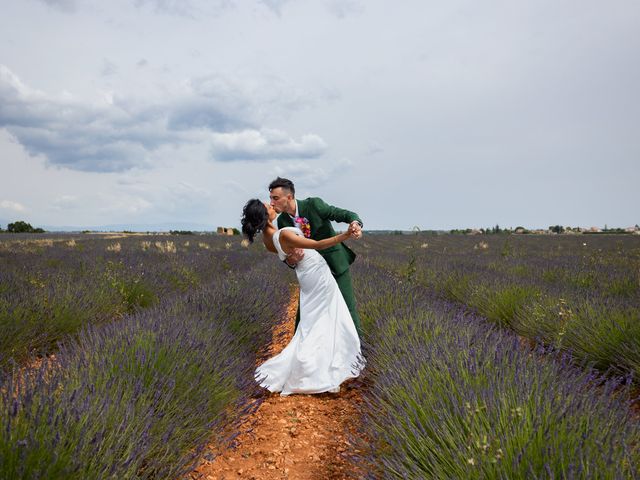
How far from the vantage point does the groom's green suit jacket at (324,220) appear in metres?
3.23

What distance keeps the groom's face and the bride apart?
0.23ft

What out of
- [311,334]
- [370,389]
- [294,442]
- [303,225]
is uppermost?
[303,225]

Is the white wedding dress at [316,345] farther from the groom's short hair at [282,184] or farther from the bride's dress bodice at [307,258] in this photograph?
the groom's short hair at [282,184]

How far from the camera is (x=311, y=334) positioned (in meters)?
3.24

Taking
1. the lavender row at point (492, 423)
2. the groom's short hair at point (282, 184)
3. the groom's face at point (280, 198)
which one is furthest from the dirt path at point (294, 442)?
the groom's short hair at point (282, 184)

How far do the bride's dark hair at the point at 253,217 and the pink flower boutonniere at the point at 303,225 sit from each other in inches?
12.2

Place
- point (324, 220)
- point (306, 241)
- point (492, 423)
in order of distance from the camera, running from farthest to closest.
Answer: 1. point (324, 220)
2. point (306, 241)
3. point (492, 423)

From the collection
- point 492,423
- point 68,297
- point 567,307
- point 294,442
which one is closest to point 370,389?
point 294,442

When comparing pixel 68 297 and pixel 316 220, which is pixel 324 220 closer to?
pixel 316 220

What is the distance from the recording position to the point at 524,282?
5.94 m

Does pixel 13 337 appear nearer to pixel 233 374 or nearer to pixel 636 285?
pixel 233 374

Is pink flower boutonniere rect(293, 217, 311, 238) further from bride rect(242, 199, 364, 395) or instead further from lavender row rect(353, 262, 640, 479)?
lavender row rect(353, 262, 640, 479)

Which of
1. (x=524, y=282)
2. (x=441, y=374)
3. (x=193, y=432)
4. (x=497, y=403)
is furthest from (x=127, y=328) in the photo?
(x=524, y=282)

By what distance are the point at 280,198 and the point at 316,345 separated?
113cm
